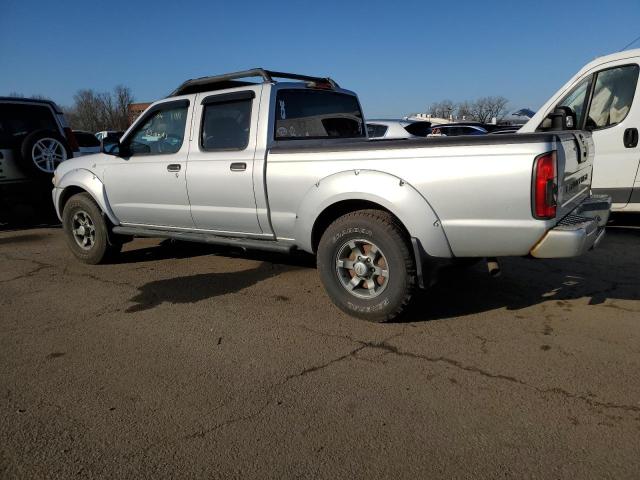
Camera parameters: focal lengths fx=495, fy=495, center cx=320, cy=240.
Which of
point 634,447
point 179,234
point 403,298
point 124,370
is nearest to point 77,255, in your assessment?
point 179,234

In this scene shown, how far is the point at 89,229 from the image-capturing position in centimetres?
597

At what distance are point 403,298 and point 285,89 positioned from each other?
2.28 m

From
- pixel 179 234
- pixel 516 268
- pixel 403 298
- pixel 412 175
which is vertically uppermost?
pixel 412 175

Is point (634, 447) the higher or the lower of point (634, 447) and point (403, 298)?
the lower

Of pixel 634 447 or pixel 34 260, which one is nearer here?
pixel 634 447

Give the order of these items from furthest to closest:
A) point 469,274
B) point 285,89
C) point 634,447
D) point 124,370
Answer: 1. point 469,274
2. point 285,89
3. point 124,370
4. point 634,447

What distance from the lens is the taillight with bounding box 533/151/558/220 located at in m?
3.11

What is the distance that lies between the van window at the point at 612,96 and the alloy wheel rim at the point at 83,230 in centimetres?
639

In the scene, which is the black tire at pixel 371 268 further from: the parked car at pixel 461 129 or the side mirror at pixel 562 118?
the parked car at pixel 461 129

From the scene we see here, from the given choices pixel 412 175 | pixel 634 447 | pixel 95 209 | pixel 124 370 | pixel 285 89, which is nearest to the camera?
pixel 634 447

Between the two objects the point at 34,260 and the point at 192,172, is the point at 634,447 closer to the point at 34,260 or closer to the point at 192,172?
the point at 192,172

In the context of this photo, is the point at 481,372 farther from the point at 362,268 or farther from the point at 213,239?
the point at 213,239

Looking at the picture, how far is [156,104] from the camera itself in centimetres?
527

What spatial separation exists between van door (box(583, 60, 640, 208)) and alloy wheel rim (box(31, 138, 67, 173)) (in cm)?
797
